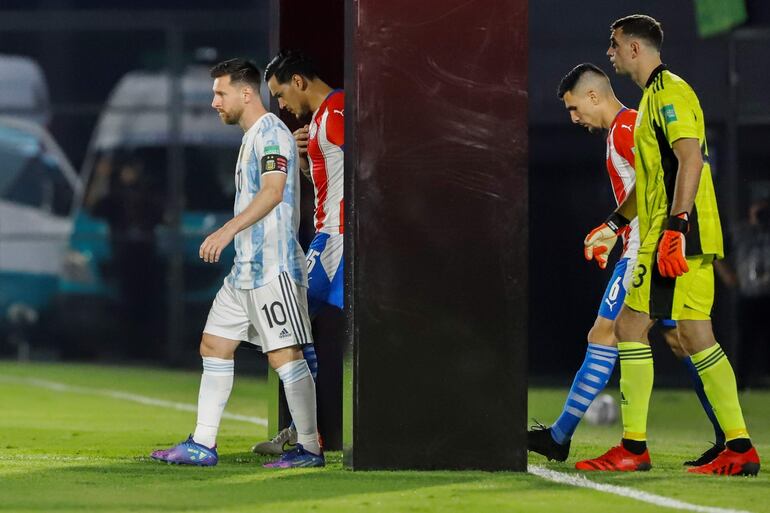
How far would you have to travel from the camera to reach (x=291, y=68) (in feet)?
27.8

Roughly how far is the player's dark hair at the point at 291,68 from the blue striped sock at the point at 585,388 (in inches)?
76.8

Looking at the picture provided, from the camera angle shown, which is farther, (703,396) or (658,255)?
(703,396)

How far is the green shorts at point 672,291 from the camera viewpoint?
7438mm

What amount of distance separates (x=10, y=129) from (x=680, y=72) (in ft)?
24.2

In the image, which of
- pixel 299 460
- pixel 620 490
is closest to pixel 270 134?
pixel 299 460

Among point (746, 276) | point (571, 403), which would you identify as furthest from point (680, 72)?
point (571, 403)

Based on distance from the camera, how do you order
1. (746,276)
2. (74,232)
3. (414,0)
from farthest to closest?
(74,232), (746,276), (414,0)

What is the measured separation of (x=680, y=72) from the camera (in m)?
16.2

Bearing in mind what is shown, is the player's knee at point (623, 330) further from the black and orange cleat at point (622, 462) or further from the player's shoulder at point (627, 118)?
the player's shoulder at point (627, 118)

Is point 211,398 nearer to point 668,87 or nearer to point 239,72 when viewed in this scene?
point 239,72

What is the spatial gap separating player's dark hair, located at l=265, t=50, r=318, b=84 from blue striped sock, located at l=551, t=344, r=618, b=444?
1.95 m

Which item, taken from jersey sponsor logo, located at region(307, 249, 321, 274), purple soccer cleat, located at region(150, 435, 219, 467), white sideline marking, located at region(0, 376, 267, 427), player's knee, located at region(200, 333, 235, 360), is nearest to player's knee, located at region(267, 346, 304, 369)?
player's knee, located at region(200, 333, 235, 360)

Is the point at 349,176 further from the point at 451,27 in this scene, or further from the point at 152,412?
the point at 152,412

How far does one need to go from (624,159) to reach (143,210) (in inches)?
428
